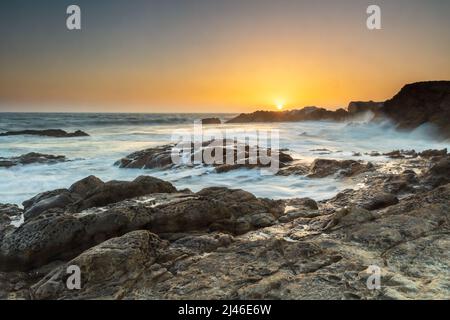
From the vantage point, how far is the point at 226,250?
526cm

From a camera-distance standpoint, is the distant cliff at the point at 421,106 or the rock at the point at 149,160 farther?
the distant cliff at the point at 421,106

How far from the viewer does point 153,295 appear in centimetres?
416

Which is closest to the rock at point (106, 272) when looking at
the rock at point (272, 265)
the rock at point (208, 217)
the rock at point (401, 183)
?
the rock at point (272, 265)

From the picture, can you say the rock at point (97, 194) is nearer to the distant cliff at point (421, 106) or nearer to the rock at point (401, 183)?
the rock at point (401, 183)

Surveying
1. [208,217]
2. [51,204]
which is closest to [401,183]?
[208,217]

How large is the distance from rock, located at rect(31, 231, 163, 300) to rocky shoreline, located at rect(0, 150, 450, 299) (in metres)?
0.01

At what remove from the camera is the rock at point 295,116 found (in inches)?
2354

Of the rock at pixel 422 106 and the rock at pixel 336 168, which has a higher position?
the rock at pixel 422 106

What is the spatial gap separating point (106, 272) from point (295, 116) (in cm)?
6804

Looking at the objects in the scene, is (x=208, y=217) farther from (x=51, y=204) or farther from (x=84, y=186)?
(x=84, y=186)

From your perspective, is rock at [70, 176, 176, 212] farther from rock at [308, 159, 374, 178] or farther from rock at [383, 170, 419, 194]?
rock at [308, 159, 374, 178]

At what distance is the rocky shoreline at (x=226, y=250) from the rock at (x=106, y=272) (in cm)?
1

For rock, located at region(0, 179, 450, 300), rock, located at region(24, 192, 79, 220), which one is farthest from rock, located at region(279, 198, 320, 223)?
rock, located at region(24, 192, 79, 220)
